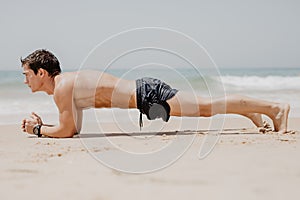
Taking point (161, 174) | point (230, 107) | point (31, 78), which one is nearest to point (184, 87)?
point (230, 107)

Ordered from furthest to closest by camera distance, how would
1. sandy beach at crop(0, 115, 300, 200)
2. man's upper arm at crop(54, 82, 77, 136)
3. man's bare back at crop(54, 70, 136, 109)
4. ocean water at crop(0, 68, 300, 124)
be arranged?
ocean water at crop(0, 68, 300, 124), man's bare back at crop(54, 70, 136, 109), man's upper arm at crop(54, 82, 77, 136), sandy beach at crop(0, 115, 300, 200)

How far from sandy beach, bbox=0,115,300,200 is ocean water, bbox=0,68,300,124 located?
1.30 m

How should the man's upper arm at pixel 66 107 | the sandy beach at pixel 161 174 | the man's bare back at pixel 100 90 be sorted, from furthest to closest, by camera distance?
the man's bare back at pixel 100 90 → the man's upper arm at pixel 66 107 → the sandy beach at pixel 161 174

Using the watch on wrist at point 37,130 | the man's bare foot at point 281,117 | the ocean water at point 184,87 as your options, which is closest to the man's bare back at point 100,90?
the watch on wrist at point 37,130

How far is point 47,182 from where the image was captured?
2.35 metres

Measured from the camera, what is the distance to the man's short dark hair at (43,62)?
13.6 feet

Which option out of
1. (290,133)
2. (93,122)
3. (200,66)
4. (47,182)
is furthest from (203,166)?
(93,122)

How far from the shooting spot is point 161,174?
8.26 ft

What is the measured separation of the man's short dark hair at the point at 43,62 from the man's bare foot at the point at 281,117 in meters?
2.28

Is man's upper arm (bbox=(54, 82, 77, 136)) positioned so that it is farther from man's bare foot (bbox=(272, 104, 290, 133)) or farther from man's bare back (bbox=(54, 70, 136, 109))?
man's bare foot (bbox=(272, 104, 290, 133))

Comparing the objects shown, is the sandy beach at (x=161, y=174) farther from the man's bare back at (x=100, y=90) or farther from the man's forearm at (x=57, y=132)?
the man's bare back at (x=100, y=90)

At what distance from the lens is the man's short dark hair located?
4160mm

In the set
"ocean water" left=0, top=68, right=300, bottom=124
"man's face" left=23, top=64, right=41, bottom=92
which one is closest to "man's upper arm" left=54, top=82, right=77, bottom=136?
"man's face" left=23, top=64, right=41, bottom=92

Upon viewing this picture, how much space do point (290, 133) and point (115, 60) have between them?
6.39 feet
